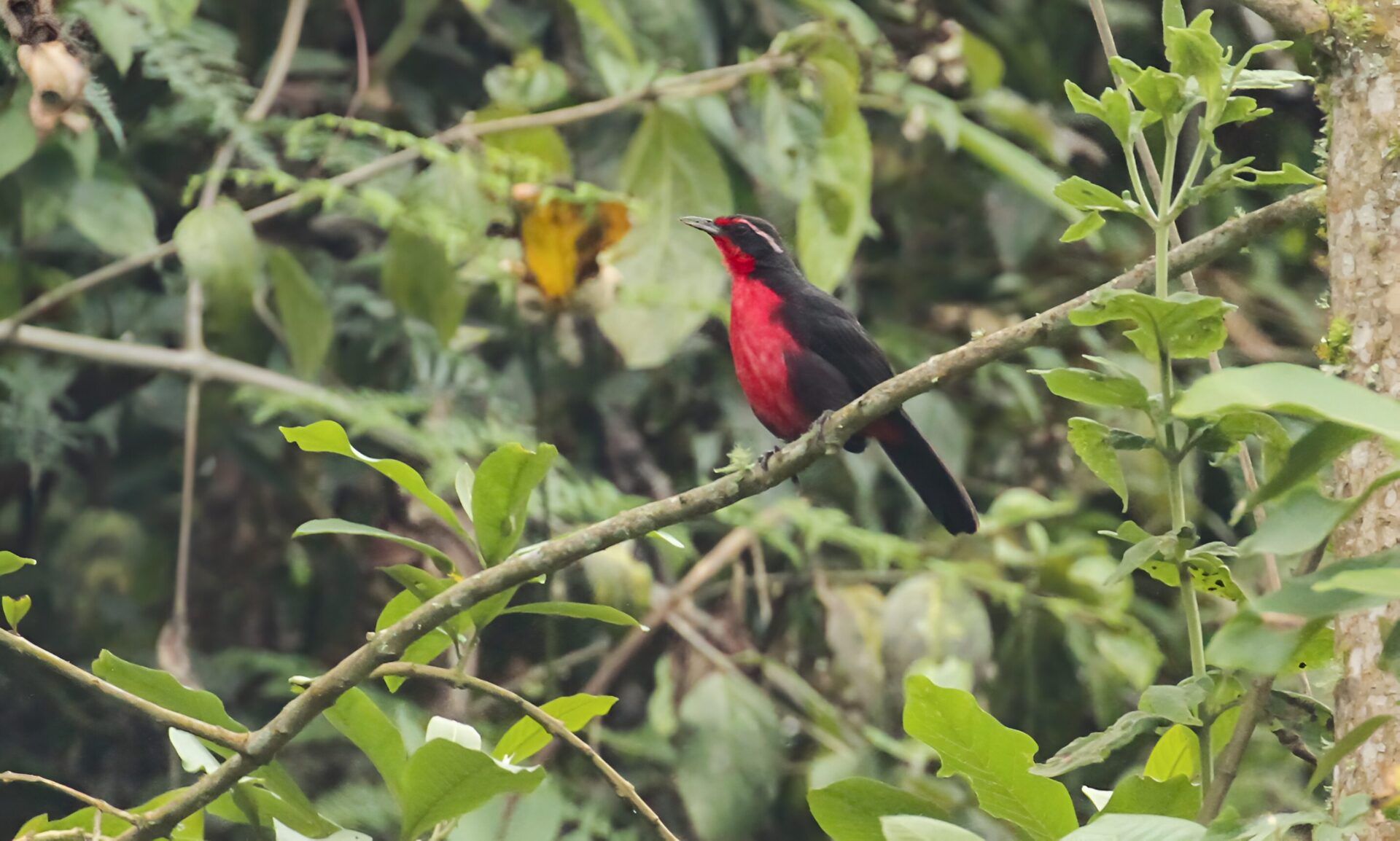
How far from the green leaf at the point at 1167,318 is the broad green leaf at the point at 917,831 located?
36 cm

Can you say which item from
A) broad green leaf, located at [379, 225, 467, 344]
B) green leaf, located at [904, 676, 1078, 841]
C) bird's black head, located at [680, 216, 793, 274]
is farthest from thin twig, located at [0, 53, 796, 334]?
green leaf, located at [904, 676, 1078, 841]

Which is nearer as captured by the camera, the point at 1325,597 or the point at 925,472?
the point at 1325,597

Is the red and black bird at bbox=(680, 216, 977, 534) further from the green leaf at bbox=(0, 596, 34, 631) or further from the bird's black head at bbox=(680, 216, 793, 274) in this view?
the green leaf at bbox=(0, 596, 34, 631)

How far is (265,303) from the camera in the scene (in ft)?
10.6

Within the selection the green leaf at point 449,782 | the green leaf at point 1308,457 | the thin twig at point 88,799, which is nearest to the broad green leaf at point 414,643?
the green leaf at point 449,782

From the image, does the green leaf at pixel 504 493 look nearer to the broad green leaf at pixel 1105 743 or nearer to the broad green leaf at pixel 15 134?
the broad green leaf at pixel 1105 743

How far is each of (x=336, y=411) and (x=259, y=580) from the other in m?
0.77

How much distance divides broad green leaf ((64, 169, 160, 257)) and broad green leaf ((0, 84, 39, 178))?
346 millimetres

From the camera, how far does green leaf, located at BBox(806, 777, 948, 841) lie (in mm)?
1125

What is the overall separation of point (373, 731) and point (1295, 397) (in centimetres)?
88

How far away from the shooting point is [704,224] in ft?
9.16

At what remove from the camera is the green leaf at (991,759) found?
41.1 inches

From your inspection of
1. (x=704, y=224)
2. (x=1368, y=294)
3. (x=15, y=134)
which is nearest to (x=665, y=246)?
(x=704, y=224)

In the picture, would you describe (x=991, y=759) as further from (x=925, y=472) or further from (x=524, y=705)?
(x=925, y=472)
